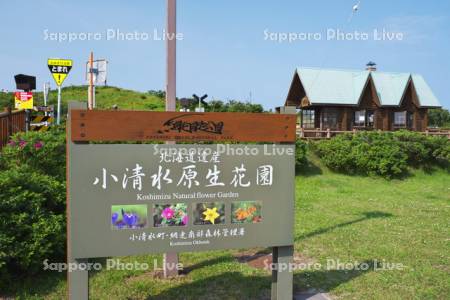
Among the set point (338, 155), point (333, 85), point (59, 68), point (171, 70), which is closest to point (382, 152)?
point (338, 155)

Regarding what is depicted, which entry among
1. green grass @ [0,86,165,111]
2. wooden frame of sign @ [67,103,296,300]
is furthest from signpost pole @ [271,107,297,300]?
green grass @ [0,86,165,111]

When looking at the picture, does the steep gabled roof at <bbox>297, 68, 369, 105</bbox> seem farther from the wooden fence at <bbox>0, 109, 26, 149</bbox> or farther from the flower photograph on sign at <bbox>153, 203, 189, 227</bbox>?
the flower photograph on sign at <bbox>153, 203, 189, 227</bbox>

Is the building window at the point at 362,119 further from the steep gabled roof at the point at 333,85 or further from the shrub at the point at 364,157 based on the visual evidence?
the shrub at the point at 364,157

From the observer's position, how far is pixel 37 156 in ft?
22.9

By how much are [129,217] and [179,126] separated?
0.88 m

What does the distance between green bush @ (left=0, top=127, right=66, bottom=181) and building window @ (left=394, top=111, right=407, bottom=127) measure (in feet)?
87.9

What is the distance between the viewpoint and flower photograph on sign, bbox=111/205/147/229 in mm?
3635

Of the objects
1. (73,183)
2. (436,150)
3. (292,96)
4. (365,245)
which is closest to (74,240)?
(73,183)

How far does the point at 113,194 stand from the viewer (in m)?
3.61

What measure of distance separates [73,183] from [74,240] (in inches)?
18.4

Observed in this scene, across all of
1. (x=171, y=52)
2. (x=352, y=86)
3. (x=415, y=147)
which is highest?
(x=352, y=86)

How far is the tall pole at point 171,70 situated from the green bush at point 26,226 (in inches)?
50.4

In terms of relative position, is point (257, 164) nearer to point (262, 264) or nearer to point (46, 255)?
point (262, 264)

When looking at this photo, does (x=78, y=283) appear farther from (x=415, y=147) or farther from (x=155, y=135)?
(x=415, y=147)
